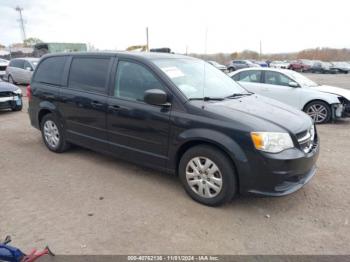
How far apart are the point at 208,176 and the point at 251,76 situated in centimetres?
637

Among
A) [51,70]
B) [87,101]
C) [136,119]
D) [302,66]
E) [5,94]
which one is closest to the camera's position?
[136,119]

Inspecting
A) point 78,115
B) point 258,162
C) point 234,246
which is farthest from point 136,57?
point 234,246

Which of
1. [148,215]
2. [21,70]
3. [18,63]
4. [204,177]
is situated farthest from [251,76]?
[18,63]

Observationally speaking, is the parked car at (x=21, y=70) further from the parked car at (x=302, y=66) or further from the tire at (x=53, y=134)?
the parked car at (x=302, y=66)

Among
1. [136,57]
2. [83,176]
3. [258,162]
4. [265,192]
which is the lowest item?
[83,176]

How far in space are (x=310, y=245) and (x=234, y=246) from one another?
0.73 meters

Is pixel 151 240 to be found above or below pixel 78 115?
below

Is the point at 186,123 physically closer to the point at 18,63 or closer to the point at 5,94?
the point at 5,94

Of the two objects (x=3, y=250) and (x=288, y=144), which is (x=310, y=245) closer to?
(x=288, y=144)

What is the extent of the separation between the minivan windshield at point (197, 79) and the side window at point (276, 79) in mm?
4364

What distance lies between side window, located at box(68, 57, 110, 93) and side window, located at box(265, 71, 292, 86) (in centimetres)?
573

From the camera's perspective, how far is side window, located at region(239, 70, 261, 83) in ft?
30.3

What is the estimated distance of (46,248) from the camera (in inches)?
111

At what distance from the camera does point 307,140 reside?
3744 mm
